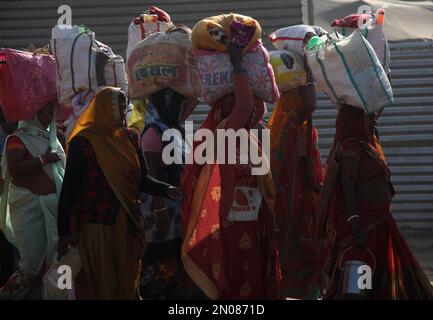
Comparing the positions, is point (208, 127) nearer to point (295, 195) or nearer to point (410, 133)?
point (295, 195)

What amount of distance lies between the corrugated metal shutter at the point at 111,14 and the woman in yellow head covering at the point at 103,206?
640 cm

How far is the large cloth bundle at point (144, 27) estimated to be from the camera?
25.5 ft

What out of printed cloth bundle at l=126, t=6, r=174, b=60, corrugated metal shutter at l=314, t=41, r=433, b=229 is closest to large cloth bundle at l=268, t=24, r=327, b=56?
printed cloth bundle at l=126, t=6, r=174, b=60

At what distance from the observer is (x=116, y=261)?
615cm

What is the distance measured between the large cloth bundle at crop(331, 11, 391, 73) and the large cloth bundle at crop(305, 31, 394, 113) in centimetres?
73

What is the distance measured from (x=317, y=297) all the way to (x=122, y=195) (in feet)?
7.86

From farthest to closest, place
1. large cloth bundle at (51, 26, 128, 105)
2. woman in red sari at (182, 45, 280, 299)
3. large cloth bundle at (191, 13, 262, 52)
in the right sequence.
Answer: large cloth bundle at (51, 26, 128, 105) → large cloth bundle at (191, 13, 262, 52) → woman in red sari at (182, 45, 280, 299)

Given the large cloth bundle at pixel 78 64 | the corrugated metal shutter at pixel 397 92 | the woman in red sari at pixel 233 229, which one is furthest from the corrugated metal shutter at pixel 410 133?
the woman in red sari at pixel 233 229

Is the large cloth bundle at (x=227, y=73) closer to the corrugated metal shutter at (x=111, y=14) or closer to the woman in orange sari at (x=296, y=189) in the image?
the woman in orange sari at (x=296, y=189)

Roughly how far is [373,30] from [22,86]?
254 centimetres

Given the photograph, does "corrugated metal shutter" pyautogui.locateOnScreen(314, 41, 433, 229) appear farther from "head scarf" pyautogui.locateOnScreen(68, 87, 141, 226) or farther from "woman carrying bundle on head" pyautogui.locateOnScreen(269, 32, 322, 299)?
"head scarf" pyautogui.locateOnScreen(68, 87, 141, 226)

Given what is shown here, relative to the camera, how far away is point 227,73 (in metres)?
6.44

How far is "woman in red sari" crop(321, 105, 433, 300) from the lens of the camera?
6766 mm

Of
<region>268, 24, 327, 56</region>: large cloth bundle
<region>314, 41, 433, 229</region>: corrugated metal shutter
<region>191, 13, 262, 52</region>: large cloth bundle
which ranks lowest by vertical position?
<region>314, 41, 433, 229</region>: corrugated metal shutter
